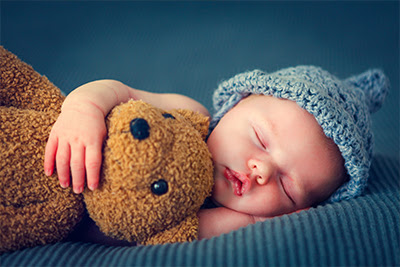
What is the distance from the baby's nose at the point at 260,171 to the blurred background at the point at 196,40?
64 centimetres

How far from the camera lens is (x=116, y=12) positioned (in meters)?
1.81

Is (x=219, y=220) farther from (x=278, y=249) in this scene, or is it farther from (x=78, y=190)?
(x=78, y=190)

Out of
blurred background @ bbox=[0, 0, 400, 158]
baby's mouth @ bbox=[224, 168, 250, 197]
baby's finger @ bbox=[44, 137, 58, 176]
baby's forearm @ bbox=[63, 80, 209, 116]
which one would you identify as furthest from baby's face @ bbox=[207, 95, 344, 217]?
blurred background @ bbox=[0, 0, 400, 158]

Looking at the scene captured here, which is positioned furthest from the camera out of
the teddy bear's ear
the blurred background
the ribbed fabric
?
the blurred background

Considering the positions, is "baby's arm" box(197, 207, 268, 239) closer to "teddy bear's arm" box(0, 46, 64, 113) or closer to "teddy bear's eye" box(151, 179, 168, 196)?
"teddy bear's eye" box(151, 179, 168, 196)

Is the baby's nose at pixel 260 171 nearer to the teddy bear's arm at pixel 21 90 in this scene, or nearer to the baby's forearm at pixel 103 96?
the baby's forearm at pixel 103 96

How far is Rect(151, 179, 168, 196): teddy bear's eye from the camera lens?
0.54 m

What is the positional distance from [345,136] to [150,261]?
0.48m

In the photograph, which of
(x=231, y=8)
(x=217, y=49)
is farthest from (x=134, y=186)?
(x=231, y=8)

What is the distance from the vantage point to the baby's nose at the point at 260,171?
68cm

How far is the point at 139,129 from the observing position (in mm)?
528

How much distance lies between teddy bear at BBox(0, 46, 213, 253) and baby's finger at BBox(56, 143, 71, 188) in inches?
0.8

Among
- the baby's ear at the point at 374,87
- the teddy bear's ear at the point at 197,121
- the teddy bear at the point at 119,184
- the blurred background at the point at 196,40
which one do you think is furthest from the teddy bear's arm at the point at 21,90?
the baby's ear at the point at 374,87

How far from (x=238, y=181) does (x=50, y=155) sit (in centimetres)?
38
